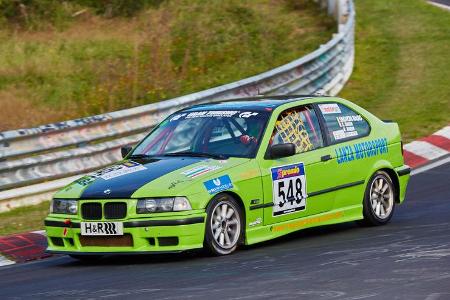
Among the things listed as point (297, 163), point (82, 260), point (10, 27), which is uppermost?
point (10, 27)

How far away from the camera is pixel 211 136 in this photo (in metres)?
10.2

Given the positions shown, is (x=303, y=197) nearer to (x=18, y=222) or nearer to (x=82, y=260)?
(x=82, y=260)

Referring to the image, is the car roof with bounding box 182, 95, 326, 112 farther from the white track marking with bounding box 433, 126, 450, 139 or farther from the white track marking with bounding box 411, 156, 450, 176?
the white track marking with bounding box 433, 126, 450, 139

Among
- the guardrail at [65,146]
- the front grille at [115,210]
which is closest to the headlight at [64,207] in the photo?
the front grille at [115,210]

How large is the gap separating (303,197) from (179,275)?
2.10 metres

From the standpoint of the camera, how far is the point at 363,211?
10922 mm

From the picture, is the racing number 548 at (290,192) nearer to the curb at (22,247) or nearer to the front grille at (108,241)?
the front grille at (108,241)

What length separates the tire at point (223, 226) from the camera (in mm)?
9164

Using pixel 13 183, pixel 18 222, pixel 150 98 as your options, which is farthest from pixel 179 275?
pixel 150 98

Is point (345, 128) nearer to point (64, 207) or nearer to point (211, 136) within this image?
point (211, 136)

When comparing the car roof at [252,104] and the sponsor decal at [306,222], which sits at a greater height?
the car roof at [252,104]

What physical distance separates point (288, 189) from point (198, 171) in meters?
1.00

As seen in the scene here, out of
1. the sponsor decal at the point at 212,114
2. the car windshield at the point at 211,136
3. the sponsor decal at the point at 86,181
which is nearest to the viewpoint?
the sponsor decal at the point at 86,181

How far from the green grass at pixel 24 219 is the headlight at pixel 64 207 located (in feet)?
6.69
